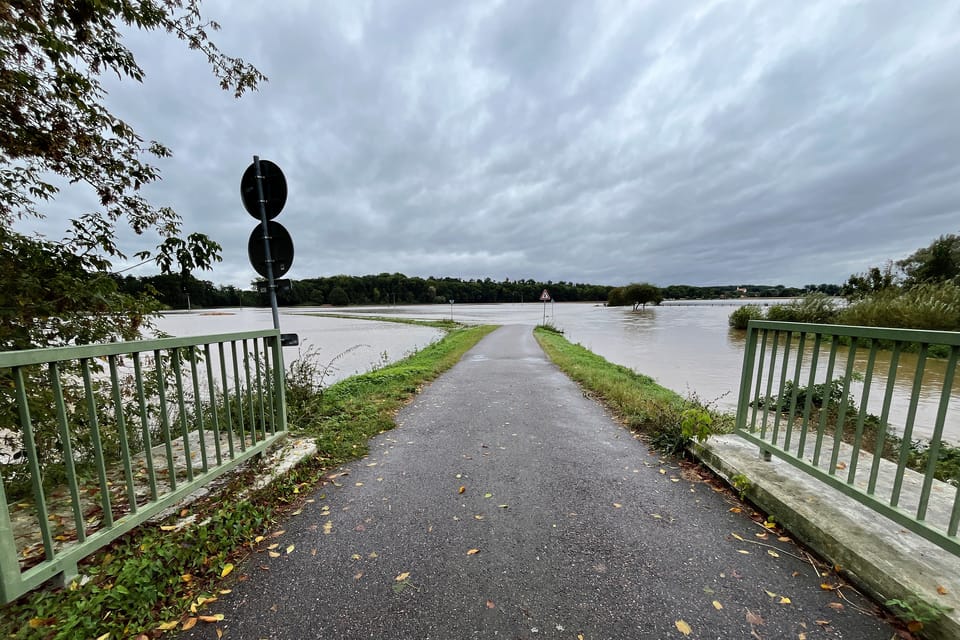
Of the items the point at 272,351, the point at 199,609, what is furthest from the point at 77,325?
the point at 199,609

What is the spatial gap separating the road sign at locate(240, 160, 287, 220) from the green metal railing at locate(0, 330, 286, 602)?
1388 mm

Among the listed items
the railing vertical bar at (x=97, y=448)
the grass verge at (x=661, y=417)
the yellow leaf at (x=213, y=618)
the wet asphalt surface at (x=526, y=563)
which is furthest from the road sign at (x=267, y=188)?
the grass verge at (x=661, y=417)

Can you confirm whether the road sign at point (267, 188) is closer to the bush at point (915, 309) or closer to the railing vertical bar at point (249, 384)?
the railing vertical bar at point (249, 384)

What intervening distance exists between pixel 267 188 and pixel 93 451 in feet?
8.93

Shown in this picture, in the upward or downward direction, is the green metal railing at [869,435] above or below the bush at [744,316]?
above

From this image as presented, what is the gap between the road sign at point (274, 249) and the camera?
3.90m

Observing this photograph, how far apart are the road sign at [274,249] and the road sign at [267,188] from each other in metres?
0.19

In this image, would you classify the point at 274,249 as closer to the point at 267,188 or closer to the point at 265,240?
the point at 265,240

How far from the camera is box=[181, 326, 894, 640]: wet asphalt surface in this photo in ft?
5.82

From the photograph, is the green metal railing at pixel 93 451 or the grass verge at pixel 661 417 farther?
the grass verge at pixel 661 417

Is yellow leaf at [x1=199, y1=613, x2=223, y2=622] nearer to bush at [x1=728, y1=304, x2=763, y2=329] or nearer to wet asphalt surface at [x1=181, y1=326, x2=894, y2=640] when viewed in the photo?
wet asphalt surface at [x1=181, y1=326, x2=894, y2=640]

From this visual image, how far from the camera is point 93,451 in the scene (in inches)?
109

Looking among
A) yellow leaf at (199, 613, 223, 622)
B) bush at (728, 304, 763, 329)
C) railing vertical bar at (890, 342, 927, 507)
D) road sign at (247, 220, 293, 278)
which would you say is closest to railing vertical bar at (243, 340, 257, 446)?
road sign at (247, 220, 293, 278)

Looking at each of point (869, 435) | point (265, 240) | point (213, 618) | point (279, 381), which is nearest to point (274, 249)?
point (265, 240)
